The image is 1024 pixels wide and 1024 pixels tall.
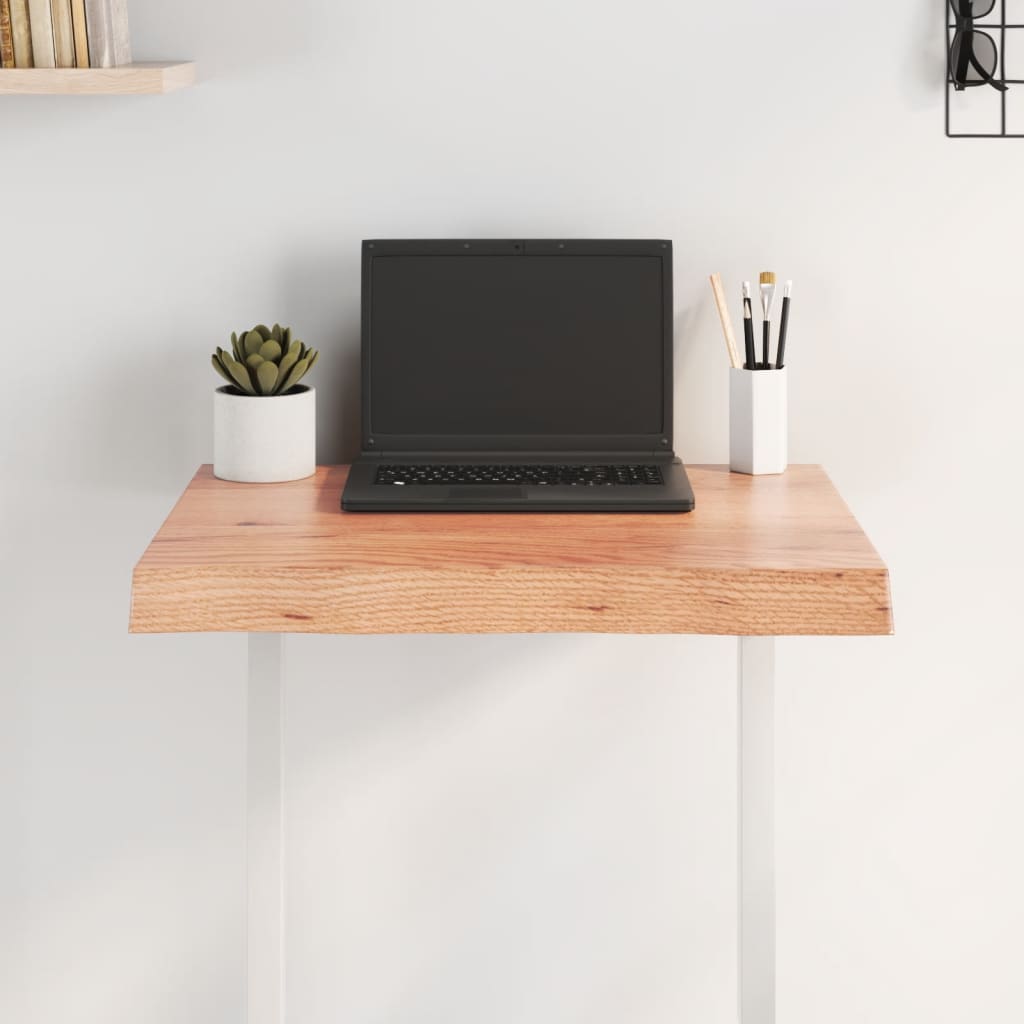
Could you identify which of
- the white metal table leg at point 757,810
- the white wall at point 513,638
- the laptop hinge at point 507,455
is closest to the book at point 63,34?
the white wall at point 513,638

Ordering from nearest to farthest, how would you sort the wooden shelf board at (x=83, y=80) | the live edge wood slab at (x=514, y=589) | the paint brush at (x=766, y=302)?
the live edge wood slab at (x=514, y=589)
the wooden shelf board at (x=83, y=80)
the paint brush at (x=766, y=302)

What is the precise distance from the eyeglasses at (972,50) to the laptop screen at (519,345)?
38 centimetres

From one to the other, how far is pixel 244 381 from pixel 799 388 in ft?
2.00

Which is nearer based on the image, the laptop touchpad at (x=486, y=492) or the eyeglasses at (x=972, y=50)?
the laptop touchpad at (x=486, y=492)

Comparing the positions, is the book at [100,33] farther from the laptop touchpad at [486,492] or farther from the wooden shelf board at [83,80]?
the laptop touchpad at [486,492]

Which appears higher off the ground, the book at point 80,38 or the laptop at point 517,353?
the book at point 80,38

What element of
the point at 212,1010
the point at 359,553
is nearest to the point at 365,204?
the point at 359,553

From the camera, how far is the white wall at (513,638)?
4.70 ft

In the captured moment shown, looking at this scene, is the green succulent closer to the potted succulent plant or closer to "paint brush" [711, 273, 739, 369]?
the potted succulent plant

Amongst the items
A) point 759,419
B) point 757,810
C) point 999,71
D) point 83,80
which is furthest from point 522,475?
point 999,71

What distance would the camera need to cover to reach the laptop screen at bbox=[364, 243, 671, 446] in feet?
4.58

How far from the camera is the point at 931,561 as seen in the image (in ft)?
5.00

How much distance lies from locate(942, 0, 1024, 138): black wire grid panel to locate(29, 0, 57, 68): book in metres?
0.91

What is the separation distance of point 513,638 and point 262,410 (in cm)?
42
